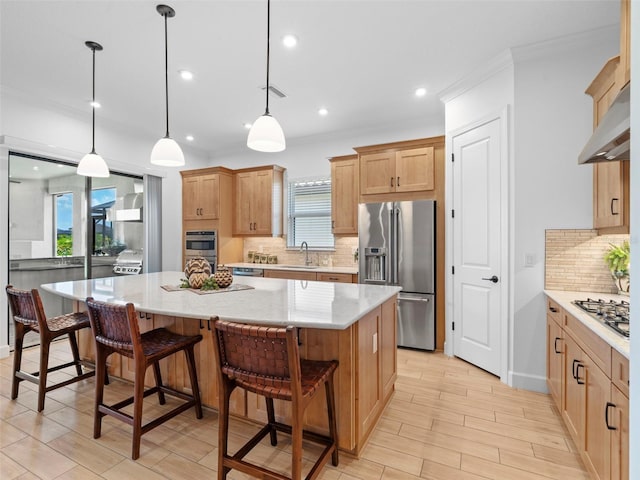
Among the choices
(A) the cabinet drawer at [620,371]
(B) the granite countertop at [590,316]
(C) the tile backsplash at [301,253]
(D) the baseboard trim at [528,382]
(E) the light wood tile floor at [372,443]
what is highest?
(C) the tile backsplash at [301,253]

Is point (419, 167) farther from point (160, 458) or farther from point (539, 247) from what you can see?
point (160, 458)

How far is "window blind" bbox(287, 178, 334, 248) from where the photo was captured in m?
5.29

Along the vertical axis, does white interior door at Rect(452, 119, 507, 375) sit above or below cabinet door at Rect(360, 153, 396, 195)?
below

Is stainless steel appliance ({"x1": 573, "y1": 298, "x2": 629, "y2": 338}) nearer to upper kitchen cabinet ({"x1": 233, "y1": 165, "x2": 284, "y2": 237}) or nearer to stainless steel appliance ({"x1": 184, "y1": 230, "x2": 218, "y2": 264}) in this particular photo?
upper kitchen cabinet ({"x1": 233, "y1": 165, "x2": 284, "y2": 237})

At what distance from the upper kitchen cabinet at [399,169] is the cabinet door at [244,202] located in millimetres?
2073

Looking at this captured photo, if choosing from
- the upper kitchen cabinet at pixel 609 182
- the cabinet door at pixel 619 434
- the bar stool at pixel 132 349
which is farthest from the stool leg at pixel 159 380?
the upper kitchen cabinet at pixel 609 182

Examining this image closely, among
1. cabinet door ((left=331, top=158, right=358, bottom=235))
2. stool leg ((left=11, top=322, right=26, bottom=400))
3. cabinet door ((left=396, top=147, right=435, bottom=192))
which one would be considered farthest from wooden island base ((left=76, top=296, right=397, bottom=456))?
cabinet door ((left=331, top=158, right=358, bottom=235))

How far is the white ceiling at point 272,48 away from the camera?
2.45m

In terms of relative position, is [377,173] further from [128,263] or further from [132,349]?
[128,263]

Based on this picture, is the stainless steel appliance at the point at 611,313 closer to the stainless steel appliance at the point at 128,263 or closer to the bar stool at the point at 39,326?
the bar stool at the point at 39,326

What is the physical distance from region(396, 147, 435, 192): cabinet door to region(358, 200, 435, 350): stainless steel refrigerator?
0.71 feet

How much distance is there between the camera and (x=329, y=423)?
1938 millimetres

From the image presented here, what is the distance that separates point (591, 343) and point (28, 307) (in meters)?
3.82

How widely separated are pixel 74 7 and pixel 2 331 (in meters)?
3.41
